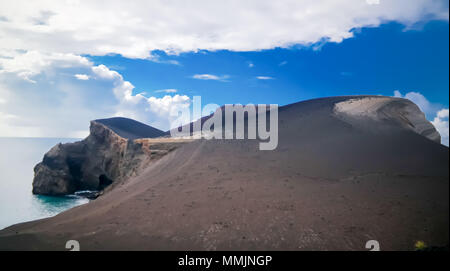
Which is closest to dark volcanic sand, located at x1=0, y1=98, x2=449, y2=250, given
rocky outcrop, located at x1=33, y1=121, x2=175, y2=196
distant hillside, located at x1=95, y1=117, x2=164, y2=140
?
distant hillside, located at x1=95, y1=117, x2=164, y2=140

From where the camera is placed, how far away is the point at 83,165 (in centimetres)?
3991

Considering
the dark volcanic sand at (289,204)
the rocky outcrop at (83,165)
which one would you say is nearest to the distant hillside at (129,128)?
the rocky outcrop at (83,165)

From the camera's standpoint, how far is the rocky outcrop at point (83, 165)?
116ft

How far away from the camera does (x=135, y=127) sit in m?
37.0

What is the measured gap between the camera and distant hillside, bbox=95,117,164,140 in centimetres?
3447

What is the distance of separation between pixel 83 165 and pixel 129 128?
9.92m

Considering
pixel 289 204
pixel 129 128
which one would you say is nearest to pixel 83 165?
pixel 129 128

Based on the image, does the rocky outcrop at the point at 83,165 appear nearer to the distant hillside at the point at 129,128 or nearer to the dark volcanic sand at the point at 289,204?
the distant hillside at the point at 129,128

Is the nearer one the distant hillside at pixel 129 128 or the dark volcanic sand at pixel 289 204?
the dark volcanic sand at pixel 289 204

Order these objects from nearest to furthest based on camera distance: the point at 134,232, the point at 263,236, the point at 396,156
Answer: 1. the point at 263,236
2. the point at 134,232
3. the point at 396,156

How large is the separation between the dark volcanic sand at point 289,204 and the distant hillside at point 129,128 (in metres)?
19.6
